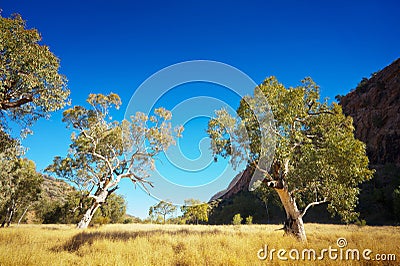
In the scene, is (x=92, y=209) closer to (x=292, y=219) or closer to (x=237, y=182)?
(x=292, y=219)

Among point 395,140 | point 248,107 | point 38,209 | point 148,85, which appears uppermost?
point 395,140

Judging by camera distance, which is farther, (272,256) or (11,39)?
(11,39)

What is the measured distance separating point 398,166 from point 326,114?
2657 inches

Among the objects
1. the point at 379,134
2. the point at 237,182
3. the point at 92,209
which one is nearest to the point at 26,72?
the point at 92,209

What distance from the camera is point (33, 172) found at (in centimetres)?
3028

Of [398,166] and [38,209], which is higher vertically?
[398,166]

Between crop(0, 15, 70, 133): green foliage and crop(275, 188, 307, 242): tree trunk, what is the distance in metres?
14.4

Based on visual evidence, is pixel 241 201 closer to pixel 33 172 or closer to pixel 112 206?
pixel 112 206

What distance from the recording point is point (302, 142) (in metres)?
13.8

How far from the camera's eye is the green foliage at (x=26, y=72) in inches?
414

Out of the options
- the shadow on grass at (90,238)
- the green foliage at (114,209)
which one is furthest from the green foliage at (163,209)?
the shadow on grass at (90,238)

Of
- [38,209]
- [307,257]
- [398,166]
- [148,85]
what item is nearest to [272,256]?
[307,257]

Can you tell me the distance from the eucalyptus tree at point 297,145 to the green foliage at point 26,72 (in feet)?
30.8

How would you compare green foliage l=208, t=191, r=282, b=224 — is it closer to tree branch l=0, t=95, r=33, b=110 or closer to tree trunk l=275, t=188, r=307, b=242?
tree trunk l=275, t=188, r=307, b=242
